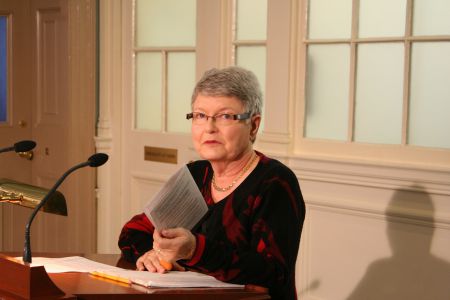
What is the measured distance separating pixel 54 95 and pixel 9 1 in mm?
687

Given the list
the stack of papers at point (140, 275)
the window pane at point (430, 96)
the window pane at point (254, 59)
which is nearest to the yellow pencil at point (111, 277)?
the stack of papers at point (140, 275)

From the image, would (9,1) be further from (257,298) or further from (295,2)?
(257,298)

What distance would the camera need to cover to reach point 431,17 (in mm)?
3414

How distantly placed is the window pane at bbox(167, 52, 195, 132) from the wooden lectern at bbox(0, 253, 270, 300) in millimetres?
2573

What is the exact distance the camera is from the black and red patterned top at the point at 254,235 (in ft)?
7.02

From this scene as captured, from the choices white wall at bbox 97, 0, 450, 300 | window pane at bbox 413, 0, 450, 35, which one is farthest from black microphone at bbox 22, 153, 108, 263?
window pane at bbox 413, 0, 450, 35

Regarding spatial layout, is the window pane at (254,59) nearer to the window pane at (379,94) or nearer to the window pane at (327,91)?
the window pane at (327,91)

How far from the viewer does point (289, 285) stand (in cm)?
225

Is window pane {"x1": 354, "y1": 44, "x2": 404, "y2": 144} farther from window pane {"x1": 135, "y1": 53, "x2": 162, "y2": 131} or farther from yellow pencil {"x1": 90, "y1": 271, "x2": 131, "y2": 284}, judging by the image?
yellow pencil {"x1": 90, "y1": 271, "x2": 131, "y2": 284}

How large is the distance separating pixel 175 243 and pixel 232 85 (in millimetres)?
555

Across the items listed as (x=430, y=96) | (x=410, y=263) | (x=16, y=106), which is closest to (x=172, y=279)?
(x=410, y=263)

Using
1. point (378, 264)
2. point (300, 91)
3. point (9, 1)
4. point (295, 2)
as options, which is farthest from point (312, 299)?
point (9, 1)

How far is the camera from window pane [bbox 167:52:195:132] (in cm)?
457

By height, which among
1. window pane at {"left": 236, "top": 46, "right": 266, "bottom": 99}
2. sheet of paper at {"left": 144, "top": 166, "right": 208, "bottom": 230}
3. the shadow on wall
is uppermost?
window pane at {"left": 236, "top": 46, "right": 266, "bottom": 99}
